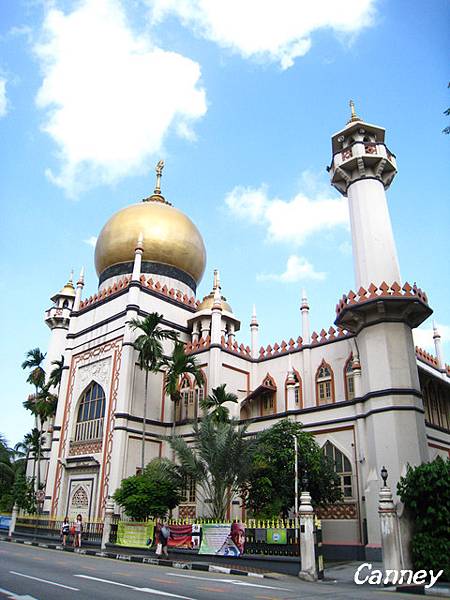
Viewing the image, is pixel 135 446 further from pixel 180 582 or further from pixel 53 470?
pixel 180 582

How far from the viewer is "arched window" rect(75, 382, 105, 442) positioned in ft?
80.9

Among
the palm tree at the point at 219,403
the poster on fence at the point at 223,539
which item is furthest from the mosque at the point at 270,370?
the poster on fence at the point at 223,539

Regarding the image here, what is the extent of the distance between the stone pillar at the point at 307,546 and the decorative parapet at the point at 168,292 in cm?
1623

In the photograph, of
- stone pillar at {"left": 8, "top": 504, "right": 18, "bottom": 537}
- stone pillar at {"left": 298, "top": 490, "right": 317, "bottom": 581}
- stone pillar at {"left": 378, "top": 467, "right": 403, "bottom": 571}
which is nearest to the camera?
stone pillar at {"left": 378, "top": 467, "right": 403, "bottom": 571}

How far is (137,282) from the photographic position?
→ 2577cm

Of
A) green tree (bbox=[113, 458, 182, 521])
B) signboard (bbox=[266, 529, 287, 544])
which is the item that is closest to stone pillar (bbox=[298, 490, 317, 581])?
Result: signboard (bbox=[266, 529, 287, 544])

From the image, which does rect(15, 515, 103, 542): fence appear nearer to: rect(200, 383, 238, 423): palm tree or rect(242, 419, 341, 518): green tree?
rect(200, 383, 238, 423): palm tree

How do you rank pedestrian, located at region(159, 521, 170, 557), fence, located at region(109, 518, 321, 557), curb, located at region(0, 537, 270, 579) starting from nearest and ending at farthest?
curb, located at region(0, 537, 270, 579)
fence, located at region(109, 518, 321, 557)
pedestrian, located at region(159, 521, 170, 557)

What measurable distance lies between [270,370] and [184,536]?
1043cm

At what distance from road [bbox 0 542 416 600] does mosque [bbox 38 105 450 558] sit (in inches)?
255

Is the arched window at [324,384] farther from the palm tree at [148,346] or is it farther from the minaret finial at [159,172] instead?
the minaret finial at [159,172]

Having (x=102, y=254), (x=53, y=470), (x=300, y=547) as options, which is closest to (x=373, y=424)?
(x=300, y=547)

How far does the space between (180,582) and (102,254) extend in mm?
23327

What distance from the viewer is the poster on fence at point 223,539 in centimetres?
1456
